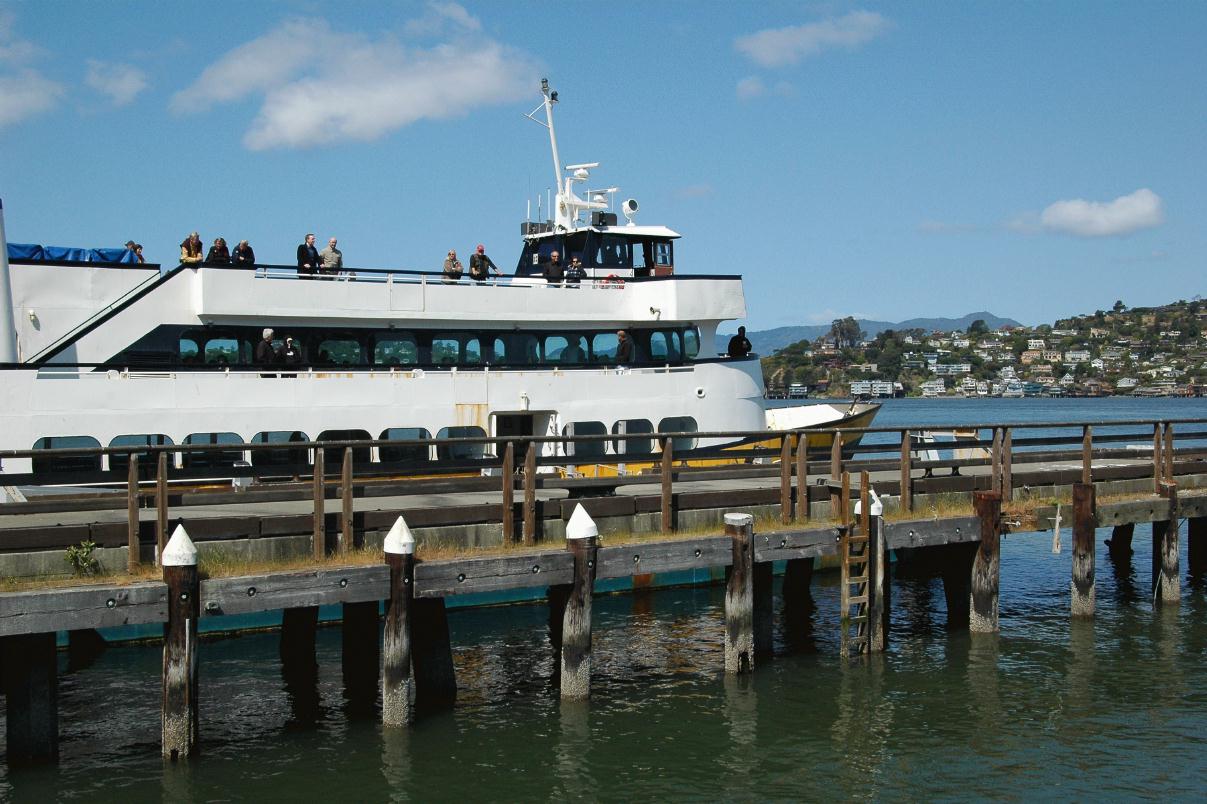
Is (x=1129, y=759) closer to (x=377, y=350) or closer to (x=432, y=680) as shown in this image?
(x=432, y=680)

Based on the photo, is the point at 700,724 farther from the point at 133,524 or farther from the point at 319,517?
the point at 133,524

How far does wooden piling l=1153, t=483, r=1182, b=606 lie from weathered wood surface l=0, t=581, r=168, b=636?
53.6 feet

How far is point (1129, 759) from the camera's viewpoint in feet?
47.8

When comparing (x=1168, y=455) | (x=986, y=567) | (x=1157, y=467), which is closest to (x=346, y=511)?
(x=986, y=567)

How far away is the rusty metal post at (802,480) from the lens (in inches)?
672

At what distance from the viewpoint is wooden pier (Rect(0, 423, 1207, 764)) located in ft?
42.0

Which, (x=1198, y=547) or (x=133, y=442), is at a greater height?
(x=133, y=442)

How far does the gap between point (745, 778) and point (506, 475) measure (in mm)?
4453

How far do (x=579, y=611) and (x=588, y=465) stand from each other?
6.33 meters

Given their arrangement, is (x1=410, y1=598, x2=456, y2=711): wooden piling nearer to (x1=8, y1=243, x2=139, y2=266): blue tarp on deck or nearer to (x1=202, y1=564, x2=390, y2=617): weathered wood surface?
(x1=202, y1=564, x2=390, y2=617): weathered wood surface

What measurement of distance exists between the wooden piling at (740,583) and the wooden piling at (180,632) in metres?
6.62

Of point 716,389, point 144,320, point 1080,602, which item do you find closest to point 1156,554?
point 1080,602

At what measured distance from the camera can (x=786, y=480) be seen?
16.9 m

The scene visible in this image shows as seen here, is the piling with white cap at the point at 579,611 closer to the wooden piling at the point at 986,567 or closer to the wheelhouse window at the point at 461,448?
the wooden piling at the point at 986,567
